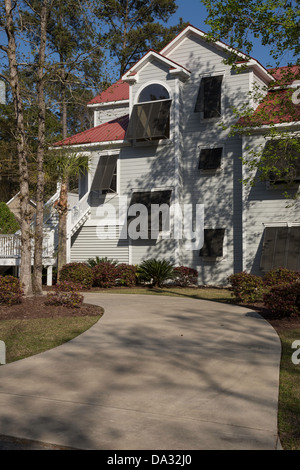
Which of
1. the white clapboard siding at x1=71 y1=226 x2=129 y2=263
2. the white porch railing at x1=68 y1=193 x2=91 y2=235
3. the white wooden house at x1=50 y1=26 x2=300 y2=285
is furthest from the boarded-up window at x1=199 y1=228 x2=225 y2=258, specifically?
the white porch railing at x1=68 y1=193 x2=91 y2=235

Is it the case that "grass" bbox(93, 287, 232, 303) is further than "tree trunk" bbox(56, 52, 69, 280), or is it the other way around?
"tree trunk" bbox(56, 52, 69, 280)

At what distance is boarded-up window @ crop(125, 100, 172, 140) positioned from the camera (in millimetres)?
21812

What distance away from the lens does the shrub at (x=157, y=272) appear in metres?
20.0

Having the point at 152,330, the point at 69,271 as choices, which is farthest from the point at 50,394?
the point at 69,271

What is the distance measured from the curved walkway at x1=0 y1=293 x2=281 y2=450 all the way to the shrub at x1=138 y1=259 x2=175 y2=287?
30.0 feet

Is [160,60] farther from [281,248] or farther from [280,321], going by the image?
[280,321]

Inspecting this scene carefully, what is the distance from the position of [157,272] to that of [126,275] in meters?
1.41

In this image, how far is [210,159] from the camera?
21516 mm

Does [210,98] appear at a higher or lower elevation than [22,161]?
higher

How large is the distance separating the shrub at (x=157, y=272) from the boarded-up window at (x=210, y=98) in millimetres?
6707

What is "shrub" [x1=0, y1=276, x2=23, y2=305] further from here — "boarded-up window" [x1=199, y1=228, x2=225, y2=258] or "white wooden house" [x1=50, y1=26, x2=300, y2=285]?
"boarded-up window" [x1=199, y1=228, x2=225, y2=258]

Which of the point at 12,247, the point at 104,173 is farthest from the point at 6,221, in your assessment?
the point at 104,173

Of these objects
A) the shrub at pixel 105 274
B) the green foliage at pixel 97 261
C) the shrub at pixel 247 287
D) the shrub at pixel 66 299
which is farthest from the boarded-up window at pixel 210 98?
the shrub at pixel 66 299

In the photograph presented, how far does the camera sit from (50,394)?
6.18 metres
